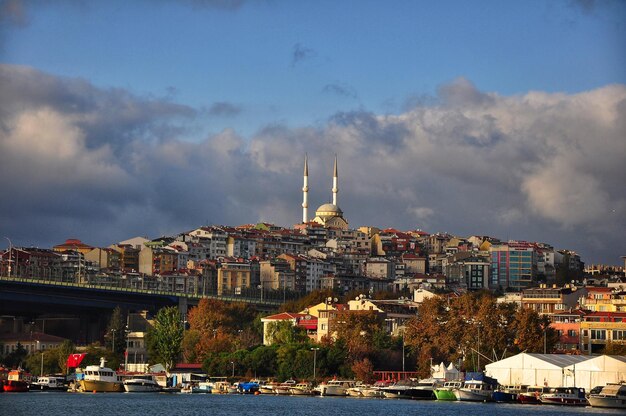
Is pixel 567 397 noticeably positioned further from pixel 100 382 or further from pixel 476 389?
pixel 100 382

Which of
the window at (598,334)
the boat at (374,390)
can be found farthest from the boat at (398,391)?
the window at (598,334)

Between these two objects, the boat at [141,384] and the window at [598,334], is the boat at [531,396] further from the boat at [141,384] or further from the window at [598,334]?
the boat at [141,384]

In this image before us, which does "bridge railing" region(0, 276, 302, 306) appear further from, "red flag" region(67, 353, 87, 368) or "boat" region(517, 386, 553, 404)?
"boat" region(517, 386, 553, 404)

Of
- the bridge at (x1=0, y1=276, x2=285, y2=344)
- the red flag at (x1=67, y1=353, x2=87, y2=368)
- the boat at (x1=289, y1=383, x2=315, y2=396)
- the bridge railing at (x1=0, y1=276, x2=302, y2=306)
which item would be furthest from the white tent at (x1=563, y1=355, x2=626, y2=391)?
the bridge railing at (x1=0, y1=276, x2=302, y2=306)

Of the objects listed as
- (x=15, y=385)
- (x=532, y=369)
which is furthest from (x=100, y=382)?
(x=532, y=369)

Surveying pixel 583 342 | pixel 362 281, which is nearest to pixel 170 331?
pixel 583 342

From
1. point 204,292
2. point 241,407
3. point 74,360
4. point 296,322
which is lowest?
point 241,407
